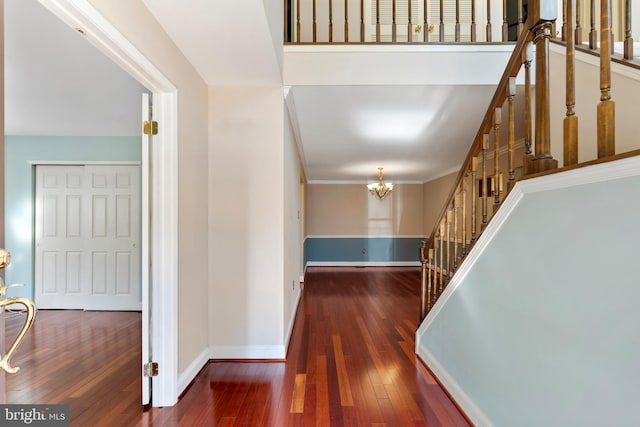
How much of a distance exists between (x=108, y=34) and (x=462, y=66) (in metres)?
2.58

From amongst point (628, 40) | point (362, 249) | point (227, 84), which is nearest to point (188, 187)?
point (227, 84)

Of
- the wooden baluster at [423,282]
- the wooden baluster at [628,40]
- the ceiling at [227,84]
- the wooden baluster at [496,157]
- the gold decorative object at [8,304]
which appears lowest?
the wooden baluster at [423,282]

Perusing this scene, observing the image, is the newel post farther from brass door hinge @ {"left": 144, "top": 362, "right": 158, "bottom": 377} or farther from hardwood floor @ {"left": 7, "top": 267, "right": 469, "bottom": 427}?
brass door hinge @ {"left": 144, "top": 362, "right": 158, "bottom": 377}

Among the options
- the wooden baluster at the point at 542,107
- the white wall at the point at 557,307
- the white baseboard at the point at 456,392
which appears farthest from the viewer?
the white baseboard at the point at 456,392

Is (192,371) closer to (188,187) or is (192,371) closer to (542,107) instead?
(188,187)

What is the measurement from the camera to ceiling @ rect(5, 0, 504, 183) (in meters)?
1.86

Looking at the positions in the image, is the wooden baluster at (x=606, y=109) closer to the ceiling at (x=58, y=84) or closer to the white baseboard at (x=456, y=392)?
the white baseboard at (x=456, y=392)

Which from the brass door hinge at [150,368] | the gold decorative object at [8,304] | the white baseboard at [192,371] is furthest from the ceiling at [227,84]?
the white baseboard at [192,371]

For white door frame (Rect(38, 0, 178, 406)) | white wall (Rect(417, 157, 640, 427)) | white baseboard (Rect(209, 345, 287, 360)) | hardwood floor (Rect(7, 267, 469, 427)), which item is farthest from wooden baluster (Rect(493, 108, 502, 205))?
white baseboard (Rect(209, 345, 287, 360))

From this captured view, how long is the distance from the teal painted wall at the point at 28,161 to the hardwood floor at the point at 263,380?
2.80 ft

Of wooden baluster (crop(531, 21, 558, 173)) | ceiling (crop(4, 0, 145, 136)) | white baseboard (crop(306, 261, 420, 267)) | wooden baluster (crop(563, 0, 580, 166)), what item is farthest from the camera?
white baseboard (crop(306, 261, 420, 267))

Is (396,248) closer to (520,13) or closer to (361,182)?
(361,182)

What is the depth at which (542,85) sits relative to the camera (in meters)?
1.56

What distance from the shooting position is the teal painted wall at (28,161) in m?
4.19
